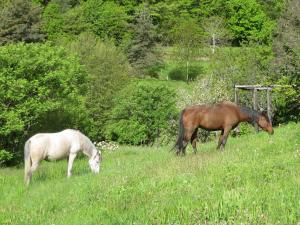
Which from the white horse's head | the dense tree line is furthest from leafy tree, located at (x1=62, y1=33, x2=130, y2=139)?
the white horse's head

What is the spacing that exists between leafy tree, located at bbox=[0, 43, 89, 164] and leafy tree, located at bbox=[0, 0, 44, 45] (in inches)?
1115

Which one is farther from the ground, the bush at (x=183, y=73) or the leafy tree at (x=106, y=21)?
the leafy tree at (x=106, y=21)

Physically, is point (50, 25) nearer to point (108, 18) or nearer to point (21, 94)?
point (108, 18)

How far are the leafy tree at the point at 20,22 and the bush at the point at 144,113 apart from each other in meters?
25.3

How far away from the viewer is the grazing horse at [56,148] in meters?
15.3

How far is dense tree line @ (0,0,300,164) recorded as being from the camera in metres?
26.3

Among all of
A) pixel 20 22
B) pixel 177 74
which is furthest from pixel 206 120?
pixel 177 74

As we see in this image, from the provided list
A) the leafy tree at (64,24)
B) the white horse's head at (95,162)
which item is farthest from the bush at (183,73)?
the white horse's head at (95,162)

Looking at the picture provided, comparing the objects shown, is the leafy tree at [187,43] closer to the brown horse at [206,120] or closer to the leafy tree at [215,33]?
the leafy tree at [215,33]

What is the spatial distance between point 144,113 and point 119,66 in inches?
507

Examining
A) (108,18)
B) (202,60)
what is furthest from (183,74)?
(108,18)

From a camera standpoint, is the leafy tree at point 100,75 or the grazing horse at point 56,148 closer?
the grazing horse at point 56,148

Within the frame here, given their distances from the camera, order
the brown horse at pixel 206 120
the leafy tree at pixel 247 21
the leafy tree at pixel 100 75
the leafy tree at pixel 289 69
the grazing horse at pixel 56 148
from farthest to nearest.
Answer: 1. the leafy tree at pixel 247 21
2. the leafy tree at pixel 100 75
3. the grazing horse at pixel 56 148
4. the brown horse at pixel 206 120
5. the leafy tree at pixel 289 69

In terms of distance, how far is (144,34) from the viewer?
69.1 m
